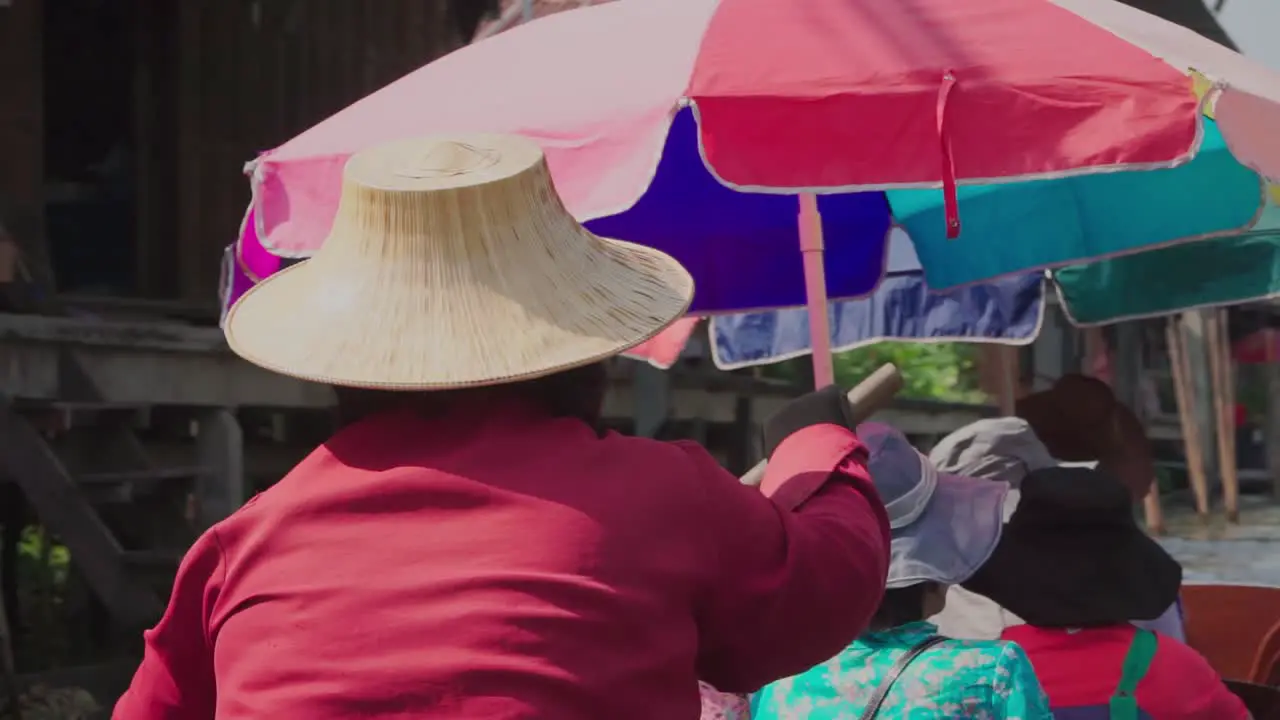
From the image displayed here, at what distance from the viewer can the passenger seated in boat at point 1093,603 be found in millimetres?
3002

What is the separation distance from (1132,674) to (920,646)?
0.56 m

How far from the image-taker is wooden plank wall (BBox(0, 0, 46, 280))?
23.0 ft

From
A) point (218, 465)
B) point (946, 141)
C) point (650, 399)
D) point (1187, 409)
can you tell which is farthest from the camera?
point (1187, 409)

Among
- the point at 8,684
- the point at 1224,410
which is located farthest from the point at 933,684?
the point at 1224,410

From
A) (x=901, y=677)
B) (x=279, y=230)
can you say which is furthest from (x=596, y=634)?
(x=279, y=230)

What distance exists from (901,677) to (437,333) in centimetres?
119

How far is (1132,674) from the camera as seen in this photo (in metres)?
3.00

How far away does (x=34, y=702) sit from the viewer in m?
5.66

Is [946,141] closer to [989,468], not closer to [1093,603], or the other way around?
[1093,603]

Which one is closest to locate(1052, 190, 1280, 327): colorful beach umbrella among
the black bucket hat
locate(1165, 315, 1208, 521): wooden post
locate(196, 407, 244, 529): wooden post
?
the black bucket hat

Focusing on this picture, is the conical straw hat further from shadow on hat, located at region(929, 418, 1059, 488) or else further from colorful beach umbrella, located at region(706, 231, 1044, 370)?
colorful beach umbrella, located at region(706, 231, 1044, 370)

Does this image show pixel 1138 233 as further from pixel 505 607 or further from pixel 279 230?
pixel 505 607

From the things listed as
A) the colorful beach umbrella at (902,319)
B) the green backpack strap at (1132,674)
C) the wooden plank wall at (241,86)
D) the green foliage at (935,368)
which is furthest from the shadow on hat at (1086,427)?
the green foliage at (935,368)

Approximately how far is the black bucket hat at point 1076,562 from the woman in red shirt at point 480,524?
1.17 meters
